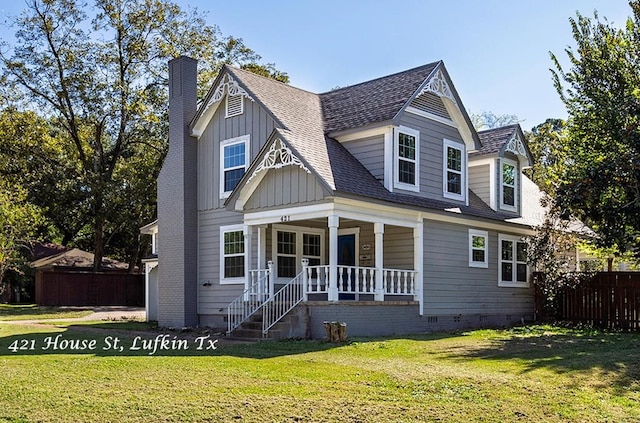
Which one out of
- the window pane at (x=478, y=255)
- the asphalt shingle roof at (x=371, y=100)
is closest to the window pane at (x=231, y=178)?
the asphalt shingle roof at (x=371, y=100)

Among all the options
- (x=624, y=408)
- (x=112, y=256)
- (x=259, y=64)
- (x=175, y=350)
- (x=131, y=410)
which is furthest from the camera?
(x=112, y=256)

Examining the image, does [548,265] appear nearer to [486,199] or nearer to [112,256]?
[486,199]

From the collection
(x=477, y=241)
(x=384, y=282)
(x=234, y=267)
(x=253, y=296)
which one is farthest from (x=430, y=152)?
(x=253, y=296)

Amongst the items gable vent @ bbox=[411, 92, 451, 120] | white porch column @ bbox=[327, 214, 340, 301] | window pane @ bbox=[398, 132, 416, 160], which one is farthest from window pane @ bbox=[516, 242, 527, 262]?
white porch column @ bbox=[327, 214, 340, 301]

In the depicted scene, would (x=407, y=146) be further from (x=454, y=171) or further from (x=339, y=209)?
(x=339, y=209)

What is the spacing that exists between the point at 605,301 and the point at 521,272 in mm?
2980

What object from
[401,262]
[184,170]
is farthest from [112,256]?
[401,262]

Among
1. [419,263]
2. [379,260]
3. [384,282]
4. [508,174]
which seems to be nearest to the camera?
[379,260]

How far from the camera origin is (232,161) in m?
21.7

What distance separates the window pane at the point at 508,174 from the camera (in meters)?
24.9

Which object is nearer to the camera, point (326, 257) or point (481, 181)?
point (326, 257)

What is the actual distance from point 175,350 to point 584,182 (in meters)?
11.9

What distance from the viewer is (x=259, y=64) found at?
42188 millimetres

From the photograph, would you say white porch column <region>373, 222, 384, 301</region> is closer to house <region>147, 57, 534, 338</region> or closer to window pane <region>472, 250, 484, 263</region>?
house <region>147, 57, 534, 338</region>
